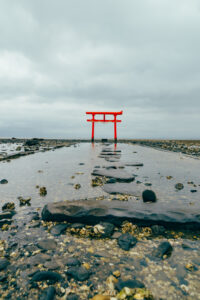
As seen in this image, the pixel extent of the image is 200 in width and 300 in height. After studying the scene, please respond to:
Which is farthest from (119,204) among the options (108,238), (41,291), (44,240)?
(41,291)

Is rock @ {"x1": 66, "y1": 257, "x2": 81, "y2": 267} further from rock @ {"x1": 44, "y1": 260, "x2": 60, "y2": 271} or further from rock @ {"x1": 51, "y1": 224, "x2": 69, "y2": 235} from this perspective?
rock @ {"x1": 51, "y1": 224, "x2": 69, "y2": 235}

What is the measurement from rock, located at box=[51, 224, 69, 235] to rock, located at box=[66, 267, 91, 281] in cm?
71

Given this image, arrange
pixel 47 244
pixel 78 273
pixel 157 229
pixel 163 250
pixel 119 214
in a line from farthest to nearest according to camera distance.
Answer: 1. pixel 119 214
2. pixel 157 229
3. pixel 47 244
4. pixel 163 250
5. pixel 78 273

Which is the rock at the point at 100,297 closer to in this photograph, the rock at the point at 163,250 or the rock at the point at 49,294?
the rock at the point at 49,294

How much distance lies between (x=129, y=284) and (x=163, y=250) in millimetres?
615

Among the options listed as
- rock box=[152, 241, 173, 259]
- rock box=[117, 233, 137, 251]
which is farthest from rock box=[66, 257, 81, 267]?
rock box=[152, 241, 173, 259]

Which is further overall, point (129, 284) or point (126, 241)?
point (126, 241)

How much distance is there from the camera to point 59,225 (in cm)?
250

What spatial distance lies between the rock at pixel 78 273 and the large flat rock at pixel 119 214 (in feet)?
3.01

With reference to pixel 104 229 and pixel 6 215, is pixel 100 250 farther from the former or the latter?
pixel 6 215

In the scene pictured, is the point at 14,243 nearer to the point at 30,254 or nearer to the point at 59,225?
the point at 30,254

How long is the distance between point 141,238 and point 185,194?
214cm

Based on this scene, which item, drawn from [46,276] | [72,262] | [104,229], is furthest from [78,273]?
[104,229]

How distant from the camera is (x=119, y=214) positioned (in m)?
2.64
